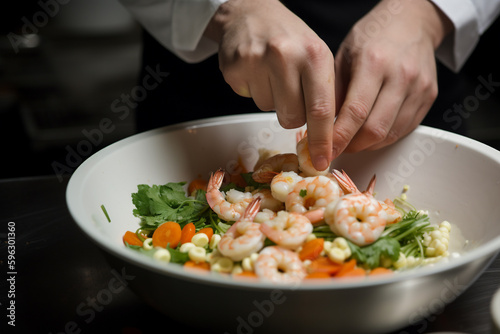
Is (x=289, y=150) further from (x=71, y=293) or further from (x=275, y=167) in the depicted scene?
(x=71, y=293)

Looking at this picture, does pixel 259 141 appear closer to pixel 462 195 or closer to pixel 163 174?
pixel 163 174

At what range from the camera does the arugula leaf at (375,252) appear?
2.88 feet

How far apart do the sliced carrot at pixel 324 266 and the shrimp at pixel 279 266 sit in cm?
2

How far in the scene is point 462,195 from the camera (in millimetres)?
1166

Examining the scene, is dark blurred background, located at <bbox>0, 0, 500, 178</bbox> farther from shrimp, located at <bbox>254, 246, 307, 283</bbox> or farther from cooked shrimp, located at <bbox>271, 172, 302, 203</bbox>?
shrimp, located at <bbox>254, 246, 307, 283</bbox>

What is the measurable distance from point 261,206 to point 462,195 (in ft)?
1.62

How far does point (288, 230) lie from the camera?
888 millimetres

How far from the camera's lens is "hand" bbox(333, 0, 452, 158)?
115 centimetres

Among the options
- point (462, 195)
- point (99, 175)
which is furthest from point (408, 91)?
point (99, 175)

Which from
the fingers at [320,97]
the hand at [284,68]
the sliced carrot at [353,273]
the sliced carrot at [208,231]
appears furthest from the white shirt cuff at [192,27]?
the sliced carrot at [353,273]

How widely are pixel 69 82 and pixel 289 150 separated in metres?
2.06

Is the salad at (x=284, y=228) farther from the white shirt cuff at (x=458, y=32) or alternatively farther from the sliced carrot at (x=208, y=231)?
the white shirt cuff at (x=458, y=32)

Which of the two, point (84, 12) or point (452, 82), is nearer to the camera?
point (452, 82)

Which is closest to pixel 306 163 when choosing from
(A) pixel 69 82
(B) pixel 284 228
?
(B) pixel 284 228
